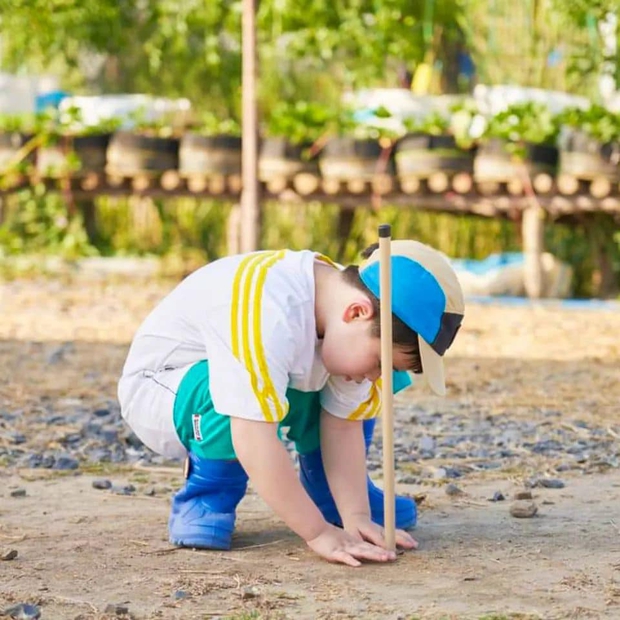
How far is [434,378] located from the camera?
237 centimetres

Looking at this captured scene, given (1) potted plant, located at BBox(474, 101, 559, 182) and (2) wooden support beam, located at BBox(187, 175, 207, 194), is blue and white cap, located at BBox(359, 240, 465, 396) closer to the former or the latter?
(1) potted plant, located at BBox(474, 101, 559, 182)

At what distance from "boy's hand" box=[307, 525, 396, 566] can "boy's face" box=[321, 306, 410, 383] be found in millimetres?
321

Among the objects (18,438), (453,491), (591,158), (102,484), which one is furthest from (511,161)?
(102,484)

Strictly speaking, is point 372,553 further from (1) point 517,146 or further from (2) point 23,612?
(1) point 517,146

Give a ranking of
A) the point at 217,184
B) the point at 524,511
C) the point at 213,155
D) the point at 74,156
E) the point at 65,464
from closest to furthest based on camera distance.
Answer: the point at 524,511, the point at 65,464, the point at 213,155, the point at 217,184, the point at 74,156

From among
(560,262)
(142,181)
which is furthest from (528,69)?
(142,181)

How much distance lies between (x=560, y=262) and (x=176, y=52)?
444 centimetres

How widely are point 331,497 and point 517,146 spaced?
15.0 feet

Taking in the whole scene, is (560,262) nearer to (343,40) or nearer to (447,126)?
(447,126)

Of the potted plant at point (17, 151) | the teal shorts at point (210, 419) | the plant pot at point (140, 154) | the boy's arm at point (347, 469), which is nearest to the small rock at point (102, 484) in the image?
the teal shorts at point (210, 419)

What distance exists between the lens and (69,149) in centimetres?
795

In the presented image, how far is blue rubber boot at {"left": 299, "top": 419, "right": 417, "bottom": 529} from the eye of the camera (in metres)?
2.74

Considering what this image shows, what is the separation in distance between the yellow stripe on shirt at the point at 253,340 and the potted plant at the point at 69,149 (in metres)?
5.73

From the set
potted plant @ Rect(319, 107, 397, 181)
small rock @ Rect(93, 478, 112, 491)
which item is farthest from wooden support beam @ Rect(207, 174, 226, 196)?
small rock @ Rect(93, 478, 112, 491)
